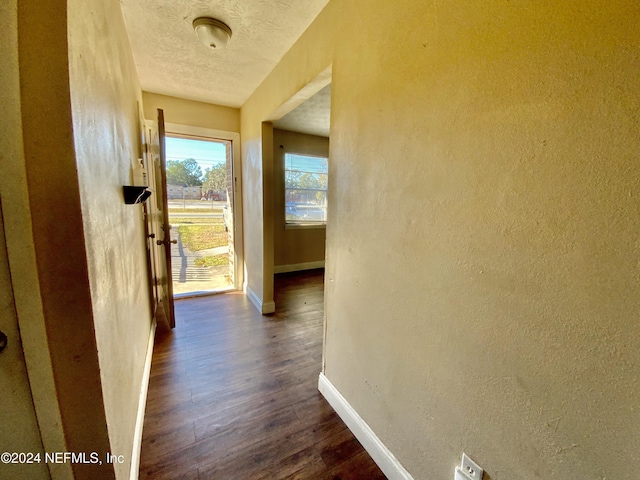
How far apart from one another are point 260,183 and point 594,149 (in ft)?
8.31

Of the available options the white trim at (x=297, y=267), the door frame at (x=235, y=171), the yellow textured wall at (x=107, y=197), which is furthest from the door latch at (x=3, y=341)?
the white trim at (x=297, y=267)

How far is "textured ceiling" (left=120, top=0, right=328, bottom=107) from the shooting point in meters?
1.52

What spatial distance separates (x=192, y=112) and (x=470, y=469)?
3.78 m

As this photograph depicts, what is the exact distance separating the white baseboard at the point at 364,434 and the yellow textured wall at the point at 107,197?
41.9 inches

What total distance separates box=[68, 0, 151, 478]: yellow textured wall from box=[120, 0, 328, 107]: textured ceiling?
0.90ft

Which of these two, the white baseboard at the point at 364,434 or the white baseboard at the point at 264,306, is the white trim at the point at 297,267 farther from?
the white baseboard at the point at 364,434

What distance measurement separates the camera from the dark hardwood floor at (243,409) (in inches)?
49.7

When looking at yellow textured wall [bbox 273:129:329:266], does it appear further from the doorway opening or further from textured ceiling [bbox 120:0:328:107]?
textured ceiling [bbox 120:0:328:107]

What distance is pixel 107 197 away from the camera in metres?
1.05

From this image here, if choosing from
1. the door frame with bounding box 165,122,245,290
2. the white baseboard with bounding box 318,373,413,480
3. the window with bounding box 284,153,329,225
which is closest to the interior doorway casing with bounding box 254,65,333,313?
the door frame with bounding box 165,122,245,290

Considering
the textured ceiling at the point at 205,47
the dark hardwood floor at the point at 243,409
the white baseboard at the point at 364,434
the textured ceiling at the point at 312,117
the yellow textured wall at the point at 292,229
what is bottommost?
the dark hardwood floor at the point at 243,409

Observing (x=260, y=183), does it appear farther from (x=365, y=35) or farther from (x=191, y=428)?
(x=191, y=428)

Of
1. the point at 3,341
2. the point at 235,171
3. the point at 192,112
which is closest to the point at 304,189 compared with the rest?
the point at 235,171

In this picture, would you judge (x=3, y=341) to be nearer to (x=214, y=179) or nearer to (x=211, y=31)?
(x=211, y=31)
